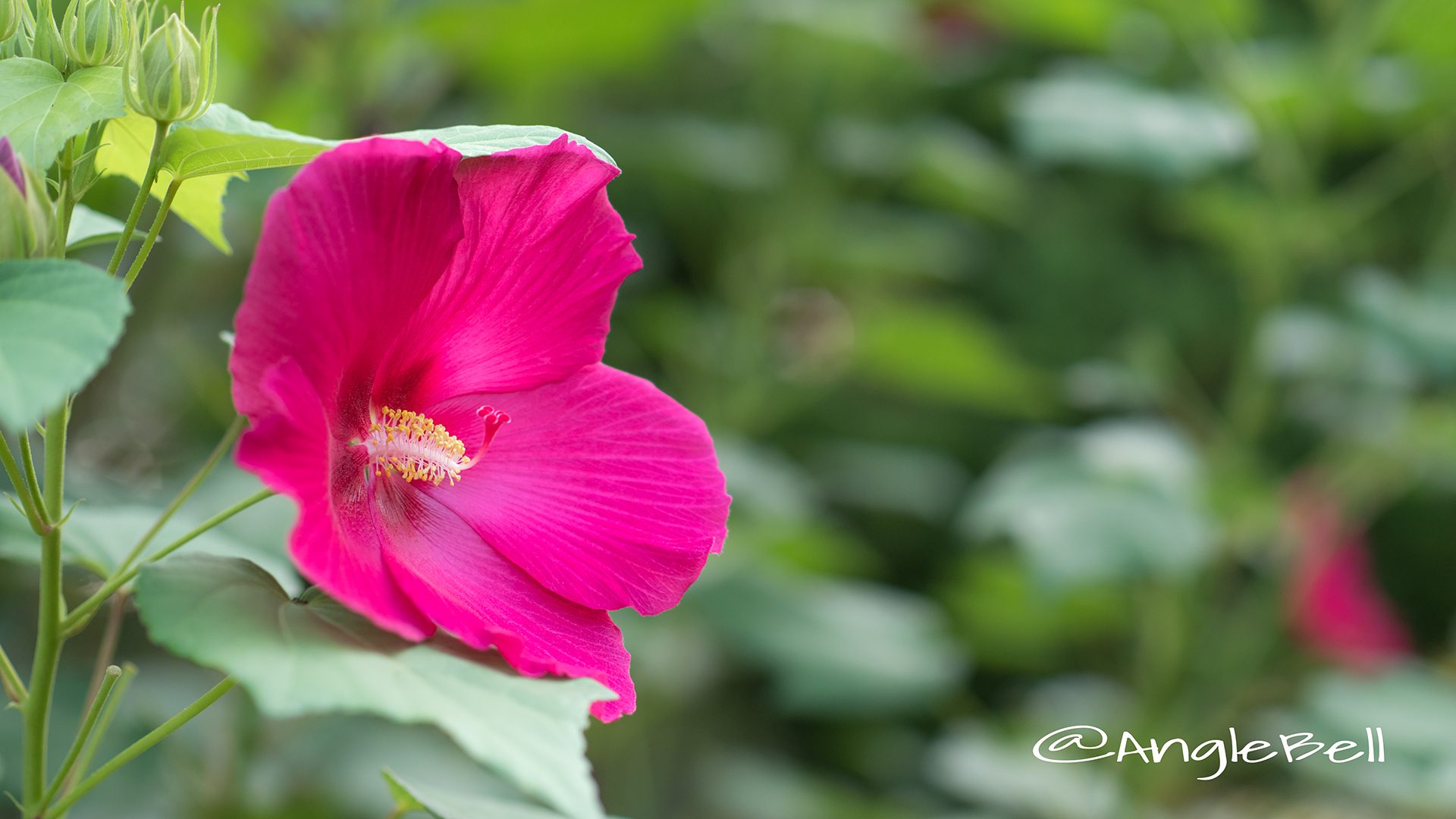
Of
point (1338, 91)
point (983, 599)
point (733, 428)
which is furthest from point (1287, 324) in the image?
point (733, 428)

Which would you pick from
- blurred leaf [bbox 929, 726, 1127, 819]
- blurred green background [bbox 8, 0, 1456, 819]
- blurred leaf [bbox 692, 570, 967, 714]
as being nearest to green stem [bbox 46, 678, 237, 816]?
blurred green background [bbox 8, 0, 1456, 819]

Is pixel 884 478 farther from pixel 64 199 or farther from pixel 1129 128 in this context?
pixel 64 199

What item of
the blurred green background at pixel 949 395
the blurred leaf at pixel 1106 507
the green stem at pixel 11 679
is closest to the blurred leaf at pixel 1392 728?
the blurred green background at pixel 949 395

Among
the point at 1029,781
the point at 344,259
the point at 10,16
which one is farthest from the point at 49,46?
the point at 1029,781

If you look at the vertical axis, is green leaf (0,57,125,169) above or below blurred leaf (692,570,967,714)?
above

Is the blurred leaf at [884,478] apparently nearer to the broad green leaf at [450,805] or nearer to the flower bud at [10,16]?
the broad green leaf at [450,805]

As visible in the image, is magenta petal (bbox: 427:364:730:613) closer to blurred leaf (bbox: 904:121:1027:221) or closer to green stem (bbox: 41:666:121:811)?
green stem (bbox: 41:666:121:811)

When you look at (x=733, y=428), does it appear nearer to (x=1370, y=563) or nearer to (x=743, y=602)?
(x=743, y=602)
